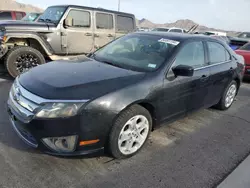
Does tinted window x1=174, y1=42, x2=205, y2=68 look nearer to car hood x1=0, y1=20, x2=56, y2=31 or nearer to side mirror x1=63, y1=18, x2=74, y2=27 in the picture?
side mirror x1=63, y1=18, x2=74, y2=27

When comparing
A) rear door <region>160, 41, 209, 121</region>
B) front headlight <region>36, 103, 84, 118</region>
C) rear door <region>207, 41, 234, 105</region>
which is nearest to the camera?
front headlight <region>36, 103, 84, 118</region>

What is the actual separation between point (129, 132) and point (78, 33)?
4.73 meters

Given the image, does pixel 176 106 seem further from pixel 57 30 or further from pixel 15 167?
pixel 57 30

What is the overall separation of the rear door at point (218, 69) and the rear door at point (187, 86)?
8.6 inches

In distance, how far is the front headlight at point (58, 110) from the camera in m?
2.34

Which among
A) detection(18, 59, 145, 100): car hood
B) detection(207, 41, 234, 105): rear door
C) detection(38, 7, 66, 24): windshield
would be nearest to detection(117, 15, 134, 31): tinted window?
detection(38, 7, 66, 24): windshield

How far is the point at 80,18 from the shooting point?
6.75 m

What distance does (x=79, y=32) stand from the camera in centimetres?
675

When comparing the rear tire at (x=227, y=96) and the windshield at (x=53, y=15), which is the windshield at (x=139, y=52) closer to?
the rear tire at (x=227, y=96)

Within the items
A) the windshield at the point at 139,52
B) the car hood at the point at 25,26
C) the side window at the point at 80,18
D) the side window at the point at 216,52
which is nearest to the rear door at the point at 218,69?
the side window at the point at 216,52

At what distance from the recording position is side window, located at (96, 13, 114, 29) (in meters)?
7.10

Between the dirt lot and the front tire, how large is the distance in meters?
0.14

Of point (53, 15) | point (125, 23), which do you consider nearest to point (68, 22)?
point (53, 15)

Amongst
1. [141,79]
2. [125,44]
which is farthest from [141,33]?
[141,79]
